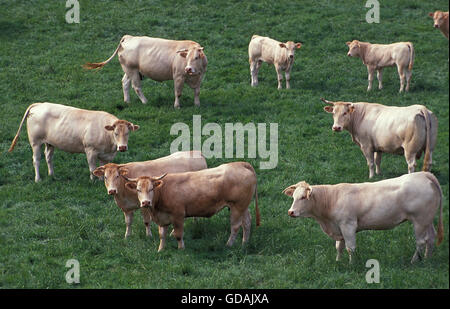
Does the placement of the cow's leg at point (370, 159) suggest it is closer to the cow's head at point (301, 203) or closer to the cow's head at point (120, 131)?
the cow's head at point (301, 203)

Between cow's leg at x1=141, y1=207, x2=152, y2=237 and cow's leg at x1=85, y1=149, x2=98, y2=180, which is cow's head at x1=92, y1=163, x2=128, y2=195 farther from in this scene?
cow's leg at x1=85, y1=149, x2=98, y2=180

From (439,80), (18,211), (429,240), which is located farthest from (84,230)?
(439,80)

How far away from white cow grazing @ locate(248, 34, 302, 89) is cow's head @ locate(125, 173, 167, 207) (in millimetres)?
9330

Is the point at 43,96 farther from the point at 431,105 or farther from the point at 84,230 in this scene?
the point at 431,105

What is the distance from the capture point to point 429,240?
14.1 metres

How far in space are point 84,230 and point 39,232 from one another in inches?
36.9

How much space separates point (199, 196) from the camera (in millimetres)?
15109

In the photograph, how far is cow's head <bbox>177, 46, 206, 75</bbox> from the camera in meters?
22.0

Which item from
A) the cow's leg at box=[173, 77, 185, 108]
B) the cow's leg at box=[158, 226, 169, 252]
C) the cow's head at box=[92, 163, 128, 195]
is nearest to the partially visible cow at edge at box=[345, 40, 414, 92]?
the cow's leg at box=[173, 77, 185, 108]

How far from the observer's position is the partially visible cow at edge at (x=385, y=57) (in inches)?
891

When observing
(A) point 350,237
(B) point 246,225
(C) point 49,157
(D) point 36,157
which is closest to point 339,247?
(A) point 350,237

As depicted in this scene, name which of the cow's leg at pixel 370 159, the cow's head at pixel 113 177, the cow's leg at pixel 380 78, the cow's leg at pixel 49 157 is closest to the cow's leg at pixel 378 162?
the cow's leg at pixel 370 159

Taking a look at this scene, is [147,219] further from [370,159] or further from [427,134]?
[427,134]
